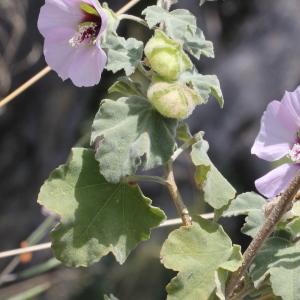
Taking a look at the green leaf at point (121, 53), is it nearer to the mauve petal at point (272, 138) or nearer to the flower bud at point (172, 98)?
the flower bud at point (172, 98)

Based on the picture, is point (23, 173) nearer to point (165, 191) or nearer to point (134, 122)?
point (165, 191)

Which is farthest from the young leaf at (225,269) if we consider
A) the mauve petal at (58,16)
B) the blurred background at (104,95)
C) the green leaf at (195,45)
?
the blurred background at (104,95)

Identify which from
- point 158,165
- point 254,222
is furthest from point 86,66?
point 254,222

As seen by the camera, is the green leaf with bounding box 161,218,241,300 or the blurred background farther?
the blurred background

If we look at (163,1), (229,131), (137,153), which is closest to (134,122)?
(137,153)

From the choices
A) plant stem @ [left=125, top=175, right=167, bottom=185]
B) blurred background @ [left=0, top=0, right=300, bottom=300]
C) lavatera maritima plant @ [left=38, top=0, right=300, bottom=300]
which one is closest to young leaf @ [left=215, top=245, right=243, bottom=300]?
lavatera maritima plant @ [left=38, top=0, right=300, bottom=300]

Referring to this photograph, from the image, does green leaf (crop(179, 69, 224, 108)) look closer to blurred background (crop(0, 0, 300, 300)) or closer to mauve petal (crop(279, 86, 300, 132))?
mauve petal (crop(279, 86, 300, 132))
